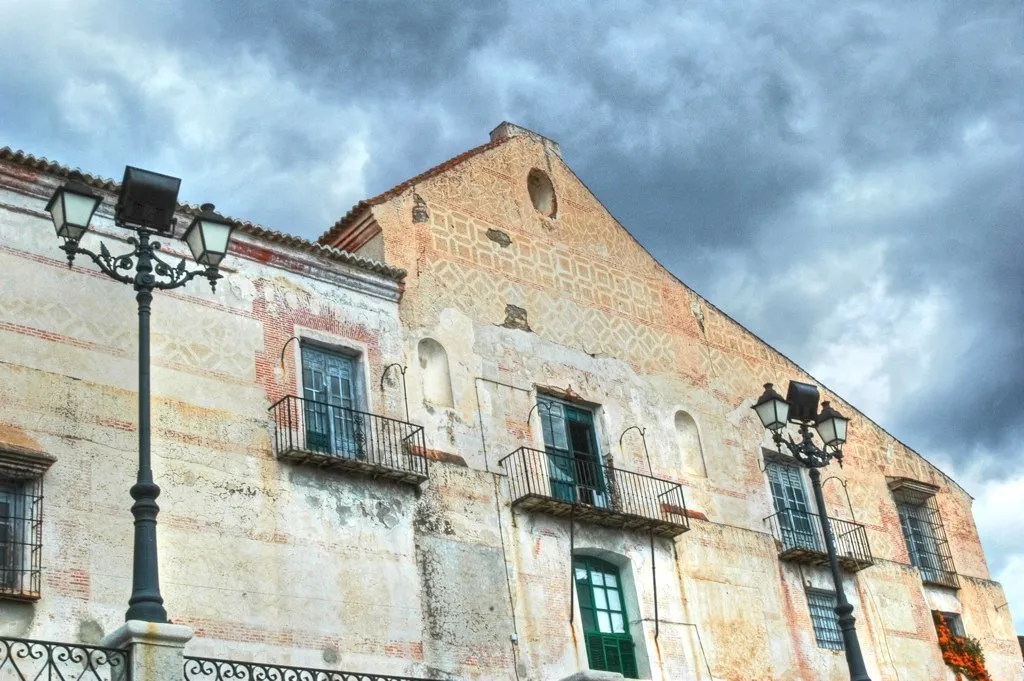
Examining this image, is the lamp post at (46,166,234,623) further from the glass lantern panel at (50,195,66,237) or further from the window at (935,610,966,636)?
the window at (935,610,966,636)

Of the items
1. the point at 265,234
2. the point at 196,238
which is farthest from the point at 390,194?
the point at 196,238

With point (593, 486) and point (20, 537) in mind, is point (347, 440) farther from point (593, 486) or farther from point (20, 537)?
point (20, 537)

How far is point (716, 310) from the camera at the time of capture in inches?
1020

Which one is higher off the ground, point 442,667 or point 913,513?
point 913,513

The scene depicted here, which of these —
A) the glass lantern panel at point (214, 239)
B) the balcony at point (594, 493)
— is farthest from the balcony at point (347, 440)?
the glass lantern panel at point (214, 239)

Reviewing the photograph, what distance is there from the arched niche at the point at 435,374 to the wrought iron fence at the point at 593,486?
4.21 feet

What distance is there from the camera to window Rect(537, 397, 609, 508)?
2097cm

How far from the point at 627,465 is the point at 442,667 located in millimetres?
5458

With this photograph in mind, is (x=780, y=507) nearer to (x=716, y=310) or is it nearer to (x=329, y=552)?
(x=716, y=310)

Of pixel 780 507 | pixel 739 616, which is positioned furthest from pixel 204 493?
pixel 780 507

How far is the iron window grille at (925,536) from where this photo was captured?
2608 centimetres

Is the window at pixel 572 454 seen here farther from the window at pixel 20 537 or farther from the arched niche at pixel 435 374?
the window at pixel 20 537

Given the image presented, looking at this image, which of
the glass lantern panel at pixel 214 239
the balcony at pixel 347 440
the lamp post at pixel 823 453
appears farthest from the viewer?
the balcony at pixel 347 440

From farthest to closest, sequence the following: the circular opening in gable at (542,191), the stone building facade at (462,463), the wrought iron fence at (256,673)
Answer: the circular opening in gable at (542,191) < the stone building facade at (462,463) < the wrought iron fence at (256,673)
